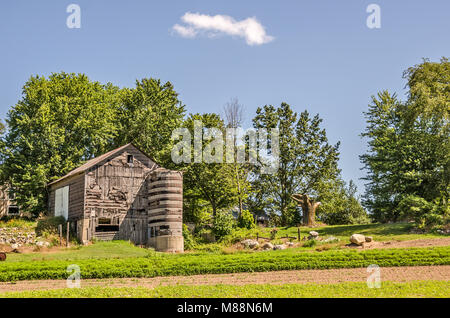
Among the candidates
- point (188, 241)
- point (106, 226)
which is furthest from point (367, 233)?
point (106, 226)

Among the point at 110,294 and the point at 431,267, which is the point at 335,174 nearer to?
the point at 431,267

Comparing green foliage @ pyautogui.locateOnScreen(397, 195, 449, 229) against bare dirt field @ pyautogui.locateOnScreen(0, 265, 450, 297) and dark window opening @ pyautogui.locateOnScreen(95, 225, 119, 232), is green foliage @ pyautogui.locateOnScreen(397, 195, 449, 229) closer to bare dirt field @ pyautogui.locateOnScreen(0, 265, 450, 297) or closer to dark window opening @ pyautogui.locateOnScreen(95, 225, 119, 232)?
bare dirt field @ pyautogui.locateOnScreen(0, 265, 450, 297)

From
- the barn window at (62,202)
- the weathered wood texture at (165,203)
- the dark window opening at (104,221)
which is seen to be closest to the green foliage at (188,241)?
the weathered wood texture at (165,203)

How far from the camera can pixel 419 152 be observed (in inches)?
1590

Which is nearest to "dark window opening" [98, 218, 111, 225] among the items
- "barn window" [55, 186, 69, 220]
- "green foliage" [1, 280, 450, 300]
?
"barn window" [55, 186, 69, 220]

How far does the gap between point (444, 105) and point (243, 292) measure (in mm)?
27632

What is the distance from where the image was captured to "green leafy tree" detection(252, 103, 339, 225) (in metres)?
56.9

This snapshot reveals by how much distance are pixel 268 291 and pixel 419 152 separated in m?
27.5

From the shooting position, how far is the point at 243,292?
700 inches

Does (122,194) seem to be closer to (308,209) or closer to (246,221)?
(246,221)

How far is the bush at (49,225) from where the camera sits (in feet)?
126
